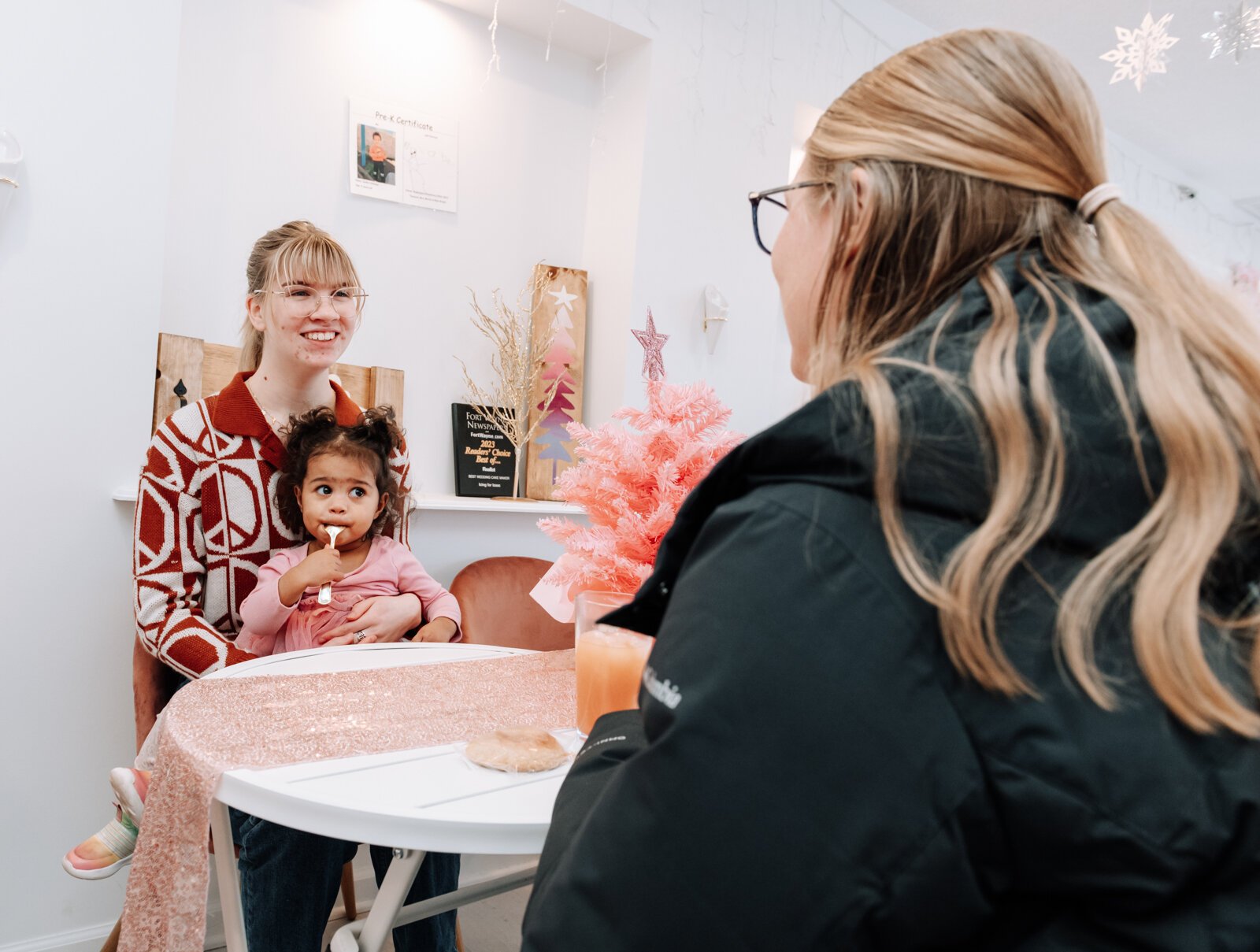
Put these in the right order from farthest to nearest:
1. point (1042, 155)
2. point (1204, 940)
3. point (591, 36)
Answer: point (591, 36) < point (1042, 155) < point (1204, 940)

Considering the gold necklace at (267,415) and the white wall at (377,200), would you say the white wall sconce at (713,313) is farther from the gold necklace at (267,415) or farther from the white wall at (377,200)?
the gold necklace at (267,415)

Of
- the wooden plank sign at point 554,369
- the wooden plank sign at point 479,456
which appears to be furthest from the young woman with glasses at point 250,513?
the wooden plank sign at point 554,369

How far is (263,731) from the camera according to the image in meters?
1.11

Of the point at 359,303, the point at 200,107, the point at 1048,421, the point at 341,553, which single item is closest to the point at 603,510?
the point at 1048,421

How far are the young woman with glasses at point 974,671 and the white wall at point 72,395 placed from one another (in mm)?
1834

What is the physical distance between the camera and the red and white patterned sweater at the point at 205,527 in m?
1.73

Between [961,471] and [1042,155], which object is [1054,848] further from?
[1042,155]

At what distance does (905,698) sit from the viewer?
508 mm

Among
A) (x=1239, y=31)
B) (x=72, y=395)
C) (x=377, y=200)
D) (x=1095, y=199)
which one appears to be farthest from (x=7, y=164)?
(x=1239, y=31)

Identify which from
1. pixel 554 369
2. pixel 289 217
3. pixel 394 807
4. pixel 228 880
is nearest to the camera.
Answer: pixel 394 807

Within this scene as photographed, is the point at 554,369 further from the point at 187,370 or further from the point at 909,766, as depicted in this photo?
the point at 909,766

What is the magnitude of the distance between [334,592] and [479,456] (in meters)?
1.05

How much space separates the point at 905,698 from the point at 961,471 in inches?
5.7

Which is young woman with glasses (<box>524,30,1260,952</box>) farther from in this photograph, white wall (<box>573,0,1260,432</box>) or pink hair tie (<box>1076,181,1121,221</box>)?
white wall (<box>573,0,1260,432</box>)
